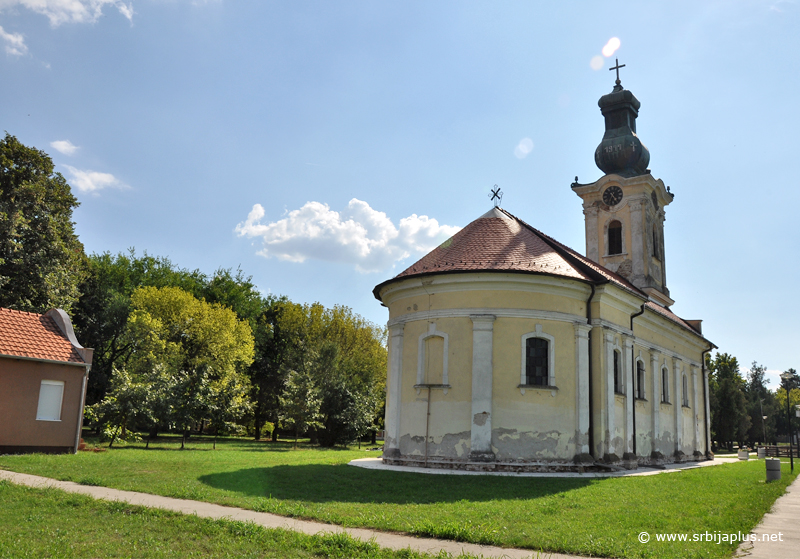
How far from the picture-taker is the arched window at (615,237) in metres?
34.4

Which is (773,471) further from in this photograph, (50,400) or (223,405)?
(50,400)

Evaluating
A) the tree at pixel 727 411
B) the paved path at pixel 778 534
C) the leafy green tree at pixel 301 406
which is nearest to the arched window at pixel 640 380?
the paved path at pixel 778 534

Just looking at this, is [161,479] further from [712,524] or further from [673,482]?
[673,482]

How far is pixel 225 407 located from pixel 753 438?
265ft

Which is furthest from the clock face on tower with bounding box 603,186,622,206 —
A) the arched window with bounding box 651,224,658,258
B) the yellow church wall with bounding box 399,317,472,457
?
the yellow church wall with bounding box 399,317,472,457

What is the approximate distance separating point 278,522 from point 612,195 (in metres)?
30.3

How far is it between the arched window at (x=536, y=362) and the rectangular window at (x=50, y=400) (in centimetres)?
1617

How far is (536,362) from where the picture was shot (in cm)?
1948

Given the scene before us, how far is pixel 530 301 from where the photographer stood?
64.3ft

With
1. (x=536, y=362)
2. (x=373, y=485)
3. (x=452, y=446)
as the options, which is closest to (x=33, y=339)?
(x=373, y=485)

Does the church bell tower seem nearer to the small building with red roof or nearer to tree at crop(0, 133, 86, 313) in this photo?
the small building with red roof

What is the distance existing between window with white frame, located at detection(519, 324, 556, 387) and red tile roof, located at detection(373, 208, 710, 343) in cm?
214

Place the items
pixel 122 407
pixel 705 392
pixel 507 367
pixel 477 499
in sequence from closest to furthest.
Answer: pixel 477 499
pixel 507 367
pixel 122 407
pixel 705 392

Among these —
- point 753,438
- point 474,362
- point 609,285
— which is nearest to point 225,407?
point 474,362
